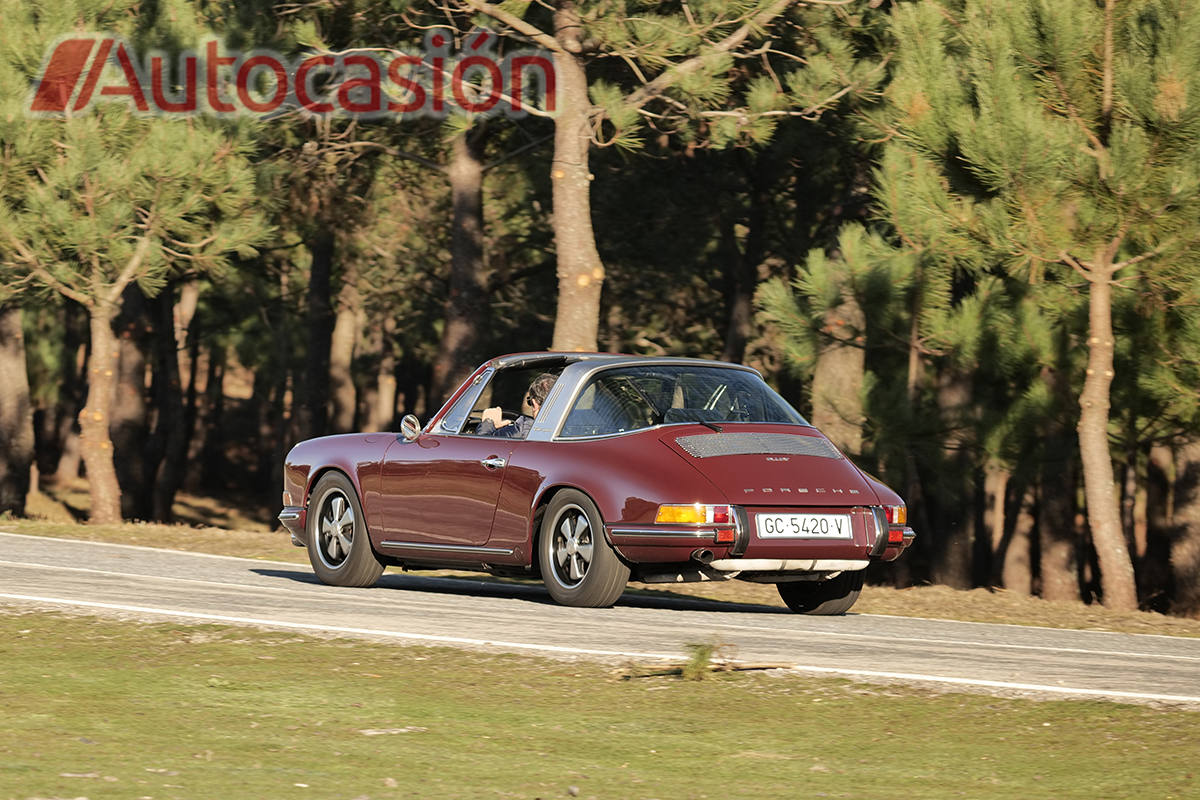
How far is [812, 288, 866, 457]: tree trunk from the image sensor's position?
20.5 meters

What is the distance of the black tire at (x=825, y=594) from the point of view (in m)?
11.1

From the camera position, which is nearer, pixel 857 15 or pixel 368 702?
pixel 368 702

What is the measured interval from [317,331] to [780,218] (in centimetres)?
875

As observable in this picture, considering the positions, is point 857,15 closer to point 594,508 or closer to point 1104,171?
point 1104,171

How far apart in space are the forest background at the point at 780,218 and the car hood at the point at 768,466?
5377 millimetres

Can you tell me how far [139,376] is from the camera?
3259cm

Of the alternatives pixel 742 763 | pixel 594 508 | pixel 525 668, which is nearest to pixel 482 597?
pixel 594 508

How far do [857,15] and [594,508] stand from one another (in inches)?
484

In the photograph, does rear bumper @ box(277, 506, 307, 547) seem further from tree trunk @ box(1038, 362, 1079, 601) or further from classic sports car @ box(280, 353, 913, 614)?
tree trunk @ box(1038, 362, 1079, 601)

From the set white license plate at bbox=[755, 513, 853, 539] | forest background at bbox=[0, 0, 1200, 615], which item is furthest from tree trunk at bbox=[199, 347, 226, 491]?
white license plate at bbox=[755, 513, 853, 539]

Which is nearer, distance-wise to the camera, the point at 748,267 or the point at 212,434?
the point at 748,267

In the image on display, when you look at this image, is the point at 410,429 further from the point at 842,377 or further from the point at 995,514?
the point at 995,514

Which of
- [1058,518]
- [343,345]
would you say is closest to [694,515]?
[1058,518]

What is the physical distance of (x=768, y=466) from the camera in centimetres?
1027
